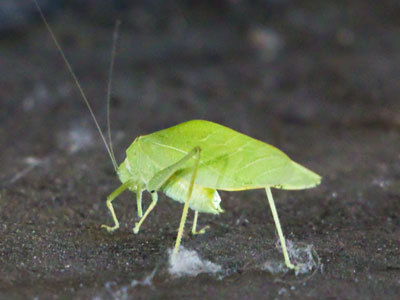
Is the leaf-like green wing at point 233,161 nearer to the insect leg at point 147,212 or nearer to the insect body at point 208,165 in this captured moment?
the insect body at point 208,165

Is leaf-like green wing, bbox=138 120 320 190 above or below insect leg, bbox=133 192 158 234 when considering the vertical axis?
above

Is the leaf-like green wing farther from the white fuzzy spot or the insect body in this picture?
the white fuzzy spot

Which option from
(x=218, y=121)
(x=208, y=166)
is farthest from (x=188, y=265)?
(x=218, y=121)

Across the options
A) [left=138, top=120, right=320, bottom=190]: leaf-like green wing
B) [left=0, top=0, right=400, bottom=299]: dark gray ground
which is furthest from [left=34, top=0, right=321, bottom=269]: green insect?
[left=0, top=0, right=400, bottom=299]: dark gray ground

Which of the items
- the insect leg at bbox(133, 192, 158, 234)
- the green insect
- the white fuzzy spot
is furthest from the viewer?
the insect leg at bbox(133, 192, 158, 234)

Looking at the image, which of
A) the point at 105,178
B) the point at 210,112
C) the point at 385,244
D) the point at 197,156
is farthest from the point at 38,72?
the point at 385,244

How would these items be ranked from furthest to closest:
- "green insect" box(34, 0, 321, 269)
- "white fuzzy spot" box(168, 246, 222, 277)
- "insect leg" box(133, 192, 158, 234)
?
1. "insect leg" box(133, 192, 158, 234)
2. "green insect" box(34, 0, 321, 269)
3. "white fuzzy spot" box(168, 246, 222, 277)

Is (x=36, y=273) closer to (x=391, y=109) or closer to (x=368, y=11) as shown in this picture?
(x=391, y=109)
